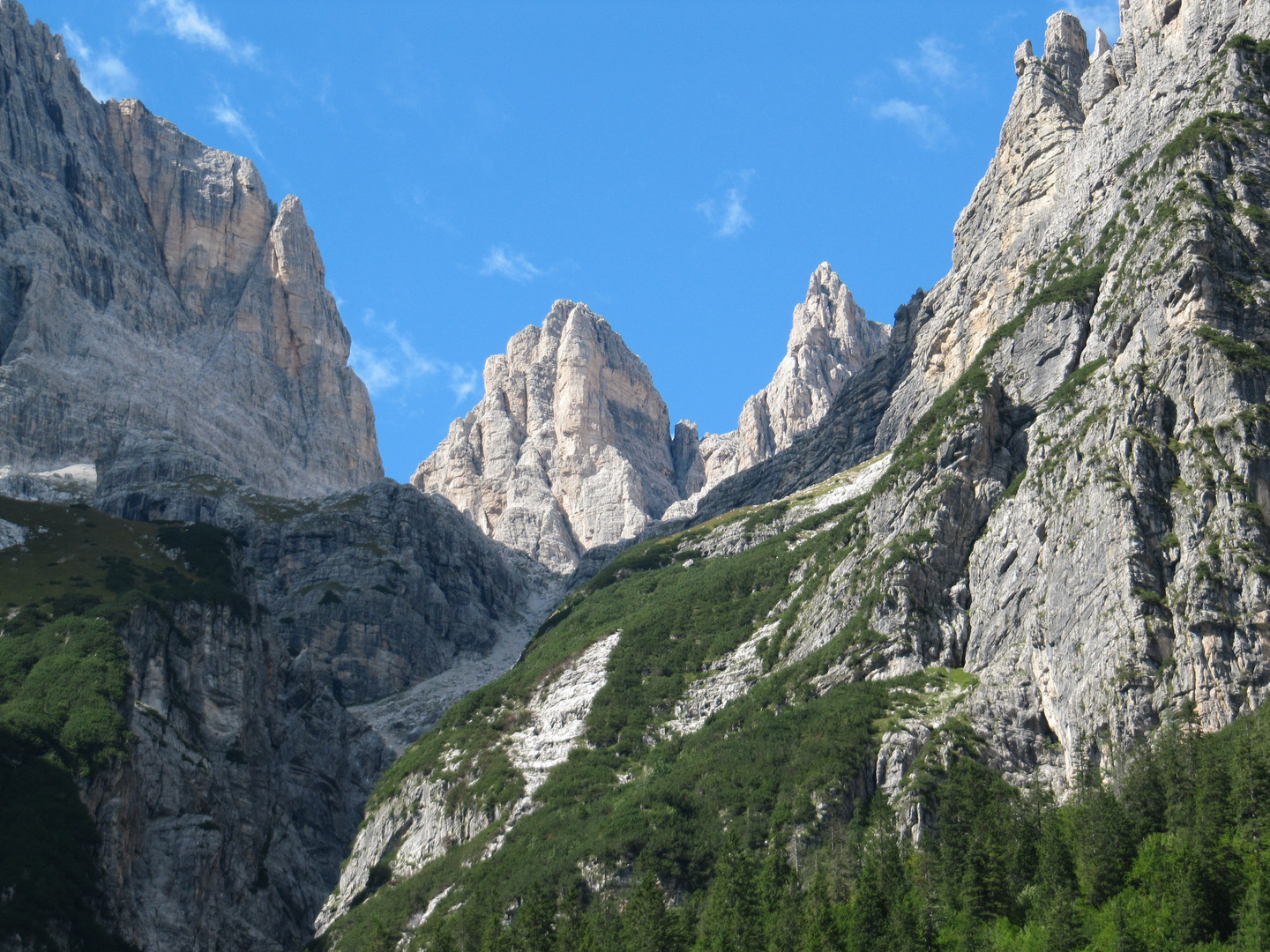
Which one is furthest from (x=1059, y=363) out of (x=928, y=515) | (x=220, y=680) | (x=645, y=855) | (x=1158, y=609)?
(x=220, y=680)

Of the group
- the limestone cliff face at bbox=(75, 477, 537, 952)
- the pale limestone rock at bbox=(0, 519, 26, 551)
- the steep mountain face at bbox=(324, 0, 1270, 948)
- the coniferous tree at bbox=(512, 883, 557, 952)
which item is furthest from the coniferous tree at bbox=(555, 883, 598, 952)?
the pale limestone rock at bbox=(0, 519, 26, 551)

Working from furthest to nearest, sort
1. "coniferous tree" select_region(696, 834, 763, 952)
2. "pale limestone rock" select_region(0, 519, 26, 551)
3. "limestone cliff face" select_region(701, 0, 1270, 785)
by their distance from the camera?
"pale limestone rock" select_region(0, 519, 26, 551) < "limestone cliff face" select_region(701, 0, 1270, 785) < "coniferous tree" select_region(696, 834, 763, 952)

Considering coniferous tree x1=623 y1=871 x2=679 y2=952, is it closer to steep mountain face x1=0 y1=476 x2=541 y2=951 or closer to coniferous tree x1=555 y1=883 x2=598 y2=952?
→ coniferous tree x1=555 y1=883 x2=598 y2=952

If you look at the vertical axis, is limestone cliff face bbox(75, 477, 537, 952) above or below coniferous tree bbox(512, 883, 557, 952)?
above

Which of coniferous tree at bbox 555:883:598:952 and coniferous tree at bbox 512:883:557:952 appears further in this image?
coniferous tree at bbox 512:883:557:952

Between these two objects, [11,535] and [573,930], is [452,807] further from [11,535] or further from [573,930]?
[11,535]

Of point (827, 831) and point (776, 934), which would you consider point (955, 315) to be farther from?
point (776, 934)

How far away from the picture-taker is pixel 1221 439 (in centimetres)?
10106

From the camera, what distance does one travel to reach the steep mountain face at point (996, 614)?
96000mm

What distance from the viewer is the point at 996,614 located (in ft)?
363

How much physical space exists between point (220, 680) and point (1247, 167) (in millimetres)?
121534

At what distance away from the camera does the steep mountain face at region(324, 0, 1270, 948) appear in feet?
315

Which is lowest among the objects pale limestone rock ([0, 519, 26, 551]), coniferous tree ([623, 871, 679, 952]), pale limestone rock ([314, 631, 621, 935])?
coniferous tree ([623, 871, 679, 952])

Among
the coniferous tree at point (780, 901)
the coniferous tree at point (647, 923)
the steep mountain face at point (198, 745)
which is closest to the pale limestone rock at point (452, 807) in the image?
the steep mountain face at point (198, 745)
